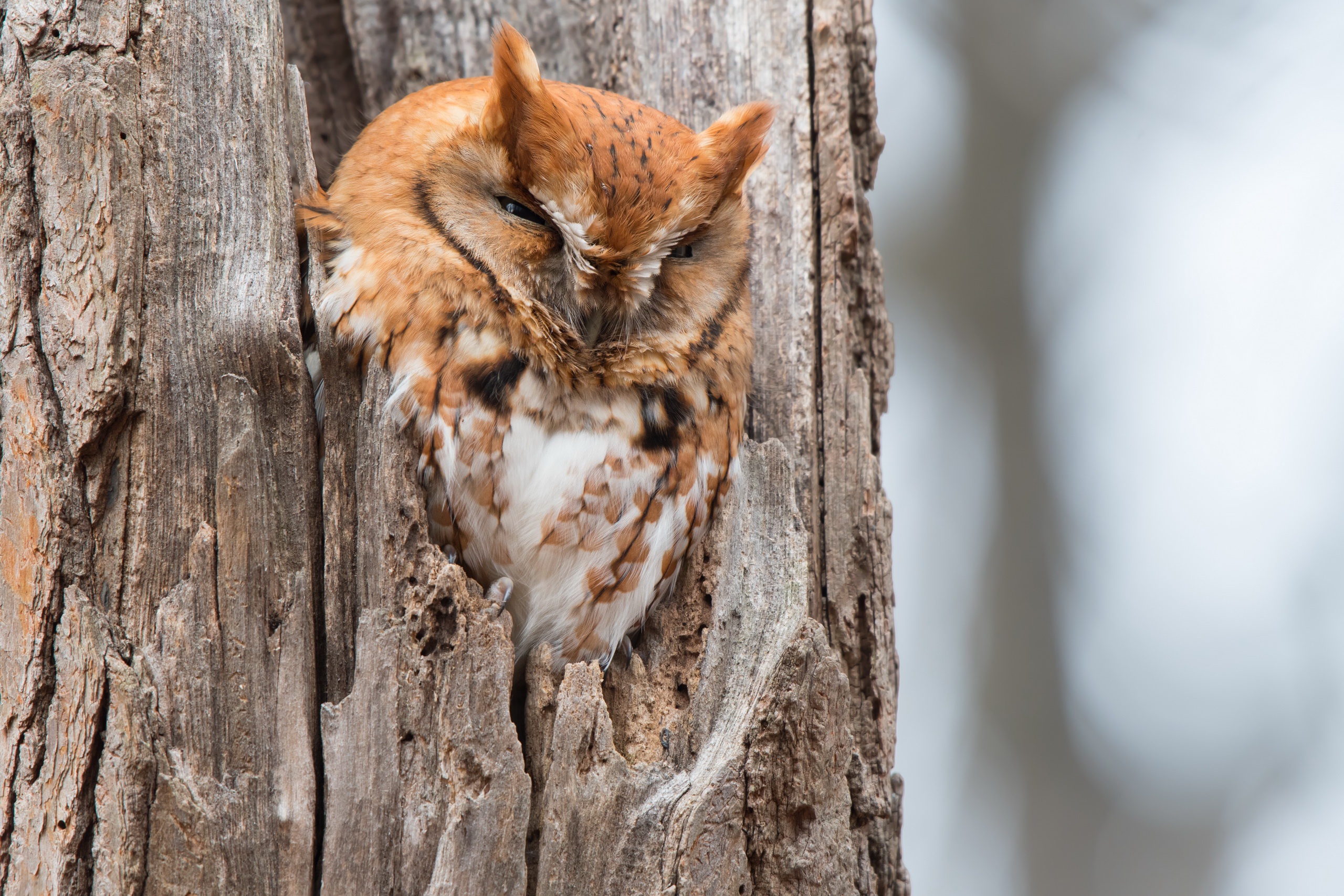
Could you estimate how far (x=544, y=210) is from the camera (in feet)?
4.98

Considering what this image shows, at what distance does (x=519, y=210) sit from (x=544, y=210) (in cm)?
7

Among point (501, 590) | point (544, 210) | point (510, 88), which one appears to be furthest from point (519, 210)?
point (501, 590)

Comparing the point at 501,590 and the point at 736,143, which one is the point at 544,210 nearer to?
the point at 736,143

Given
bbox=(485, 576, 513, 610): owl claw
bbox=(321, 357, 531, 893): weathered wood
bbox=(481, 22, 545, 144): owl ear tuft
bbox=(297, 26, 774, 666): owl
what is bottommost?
bbox=(321, 357, 531, 893): weathered wood

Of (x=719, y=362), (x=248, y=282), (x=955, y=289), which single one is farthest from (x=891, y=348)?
(x=955, y=289)

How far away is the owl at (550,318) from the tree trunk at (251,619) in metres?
0.09

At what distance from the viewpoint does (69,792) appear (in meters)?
1.32

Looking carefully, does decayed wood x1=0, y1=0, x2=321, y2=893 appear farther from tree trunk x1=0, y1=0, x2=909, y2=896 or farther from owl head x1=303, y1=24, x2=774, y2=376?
owl head x1=303, y1=24, x2=774, y2=376

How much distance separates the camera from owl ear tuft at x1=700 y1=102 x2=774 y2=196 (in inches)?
64.5

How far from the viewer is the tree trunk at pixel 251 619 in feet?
4.42

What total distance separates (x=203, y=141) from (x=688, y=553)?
3.33 ft

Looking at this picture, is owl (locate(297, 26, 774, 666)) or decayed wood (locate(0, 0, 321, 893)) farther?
owl (locate(297, 26, 774, 666))

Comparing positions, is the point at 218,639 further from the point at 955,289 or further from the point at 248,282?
the point at 955,289

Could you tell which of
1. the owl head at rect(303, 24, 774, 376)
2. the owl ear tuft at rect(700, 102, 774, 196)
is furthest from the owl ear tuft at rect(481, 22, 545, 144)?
the owl ear tuft at rect(700, 102, 774, 196)
